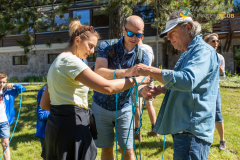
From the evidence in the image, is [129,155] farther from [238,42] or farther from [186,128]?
[238,42]

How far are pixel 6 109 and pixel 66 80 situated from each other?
96.6 inches

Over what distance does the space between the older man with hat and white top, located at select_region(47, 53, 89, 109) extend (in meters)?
0.52

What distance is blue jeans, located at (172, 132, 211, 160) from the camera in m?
1.72

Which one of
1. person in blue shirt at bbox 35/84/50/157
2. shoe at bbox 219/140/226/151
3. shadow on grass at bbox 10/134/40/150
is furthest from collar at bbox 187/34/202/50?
shadow on grass at bbox 10/134/40/150

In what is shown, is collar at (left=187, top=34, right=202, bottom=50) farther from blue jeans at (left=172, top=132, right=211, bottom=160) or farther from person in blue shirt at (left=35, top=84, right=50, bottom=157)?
person in blue shirt at (left=35, top=84, right=50, bottom=157)

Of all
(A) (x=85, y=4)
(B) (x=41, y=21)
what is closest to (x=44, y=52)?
(A) (x=85, y=4)

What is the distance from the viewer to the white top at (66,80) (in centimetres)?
172

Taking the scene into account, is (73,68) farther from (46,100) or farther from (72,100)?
(46,100)

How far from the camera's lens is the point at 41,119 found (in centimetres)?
286

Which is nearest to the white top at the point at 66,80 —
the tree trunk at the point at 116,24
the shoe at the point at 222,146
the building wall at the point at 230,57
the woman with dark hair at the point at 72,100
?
the woman with dark hair at the point at 72,100

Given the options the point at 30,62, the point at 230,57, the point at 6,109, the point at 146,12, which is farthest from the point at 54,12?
the point at 230,57

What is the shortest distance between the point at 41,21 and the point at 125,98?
658 centimetres

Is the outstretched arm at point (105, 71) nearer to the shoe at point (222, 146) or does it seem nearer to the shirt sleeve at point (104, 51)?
the shirt sleeve at point (104, 51)

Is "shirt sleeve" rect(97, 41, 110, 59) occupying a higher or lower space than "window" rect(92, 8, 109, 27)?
lower
